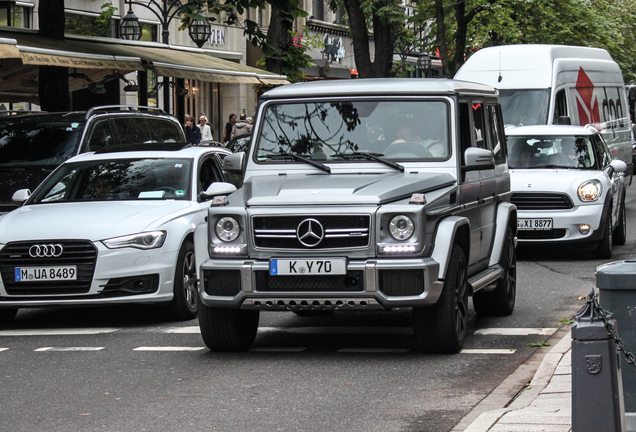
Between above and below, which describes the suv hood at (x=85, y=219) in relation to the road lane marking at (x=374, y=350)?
above

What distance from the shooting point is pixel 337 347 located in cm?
884

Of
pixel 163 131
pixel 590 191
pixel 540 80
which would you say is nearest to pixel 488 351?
pixel 590 191

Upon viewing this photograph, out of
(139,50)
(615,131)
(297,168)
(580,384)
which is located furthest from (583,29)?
(580,384)

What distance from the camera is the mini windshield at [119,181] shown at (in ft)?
35.8

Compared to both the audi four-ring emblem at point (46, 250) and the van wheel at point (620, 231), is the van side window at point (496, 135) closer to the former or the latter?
the audi four-ring emblem at point (46, 250)

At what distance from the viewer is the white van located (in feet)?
72.9

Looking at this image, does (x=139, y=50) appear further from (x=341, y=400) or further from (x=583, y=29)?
(x=583, y=29)

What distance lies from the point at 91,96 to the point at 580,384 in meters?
30.7

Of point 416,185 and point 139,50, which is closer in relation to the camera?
point 416,185

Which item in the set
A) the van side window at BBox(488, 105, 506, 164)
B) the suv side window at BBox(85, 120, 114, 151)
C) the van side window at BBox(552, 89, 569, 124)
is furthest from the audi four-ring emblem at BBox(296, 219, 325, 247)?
the van side window at BBox(552, 89, 569, 124)

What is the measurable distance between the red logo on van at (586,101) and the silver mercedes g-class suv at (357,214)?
14.3 m

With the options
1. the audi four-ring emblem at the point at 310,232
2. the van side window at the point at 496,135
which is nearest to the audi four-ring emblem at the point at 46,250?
the audi four-ring emblem at the point at 310,232

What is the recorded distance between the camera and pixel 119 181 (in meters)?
11.0

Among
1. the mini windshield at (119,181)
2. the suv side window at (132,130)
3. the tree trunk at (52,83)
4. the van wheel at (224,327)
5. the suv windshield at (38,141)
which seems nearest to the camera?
the van wheel at (224,327)
